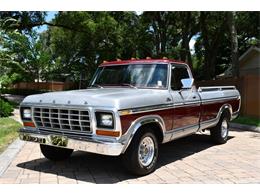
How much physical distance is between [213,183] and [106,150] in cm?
184

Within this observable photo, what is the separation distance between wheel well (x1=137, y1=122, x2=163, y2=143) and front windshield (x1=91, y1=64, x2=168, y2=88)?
89cm

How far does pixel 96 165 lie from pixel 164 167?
1320mm

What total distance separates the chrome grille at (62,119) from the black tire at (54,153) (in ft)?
2.66

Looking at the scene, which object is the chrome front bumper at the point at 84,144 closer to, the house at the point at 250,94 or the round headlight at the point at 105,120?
the round headlight at the point at 105,120

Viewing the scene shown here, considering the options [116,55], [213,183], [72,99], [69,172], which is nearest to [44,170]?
[69,172]

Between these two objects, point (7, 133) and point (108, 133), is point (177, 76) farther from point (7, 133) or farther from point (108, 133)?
point (7, 133)

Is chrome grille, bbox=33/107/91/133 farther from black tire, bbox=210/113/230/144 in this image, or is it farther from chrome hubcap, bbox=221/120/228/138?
chrome hubcap, bbox=221/120/228/138

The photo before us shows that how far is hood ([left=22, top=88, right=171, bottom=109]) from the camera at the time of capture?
613 centimetres

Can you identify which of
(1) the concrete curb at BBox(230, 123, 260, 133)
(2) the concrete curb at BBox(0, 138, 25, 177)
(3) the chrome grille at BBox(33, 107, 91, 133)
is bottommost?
(1) the concrete curb at BBox(230, 123, 260, 133)

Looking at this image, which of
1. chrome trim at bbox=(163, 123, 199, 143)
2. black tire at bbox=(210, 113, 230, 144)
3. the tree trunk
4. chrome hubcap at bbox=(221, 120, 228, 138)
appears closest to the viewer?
chrome trim at bbox=(163, 123, 199, 143)

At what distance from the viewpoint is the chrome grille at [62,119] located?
6289 millimetres

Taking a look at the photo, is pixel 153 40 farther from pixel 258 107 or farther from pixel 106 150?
pixel 106 150

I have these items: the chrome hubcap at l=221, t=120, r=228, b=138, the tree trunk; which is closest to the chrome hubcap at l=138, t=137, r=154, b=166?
the chrome hubcap at l=221, t=120, r=228, b=138

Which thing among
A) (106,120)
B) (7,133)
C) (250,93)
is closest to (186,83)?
(106,120)
